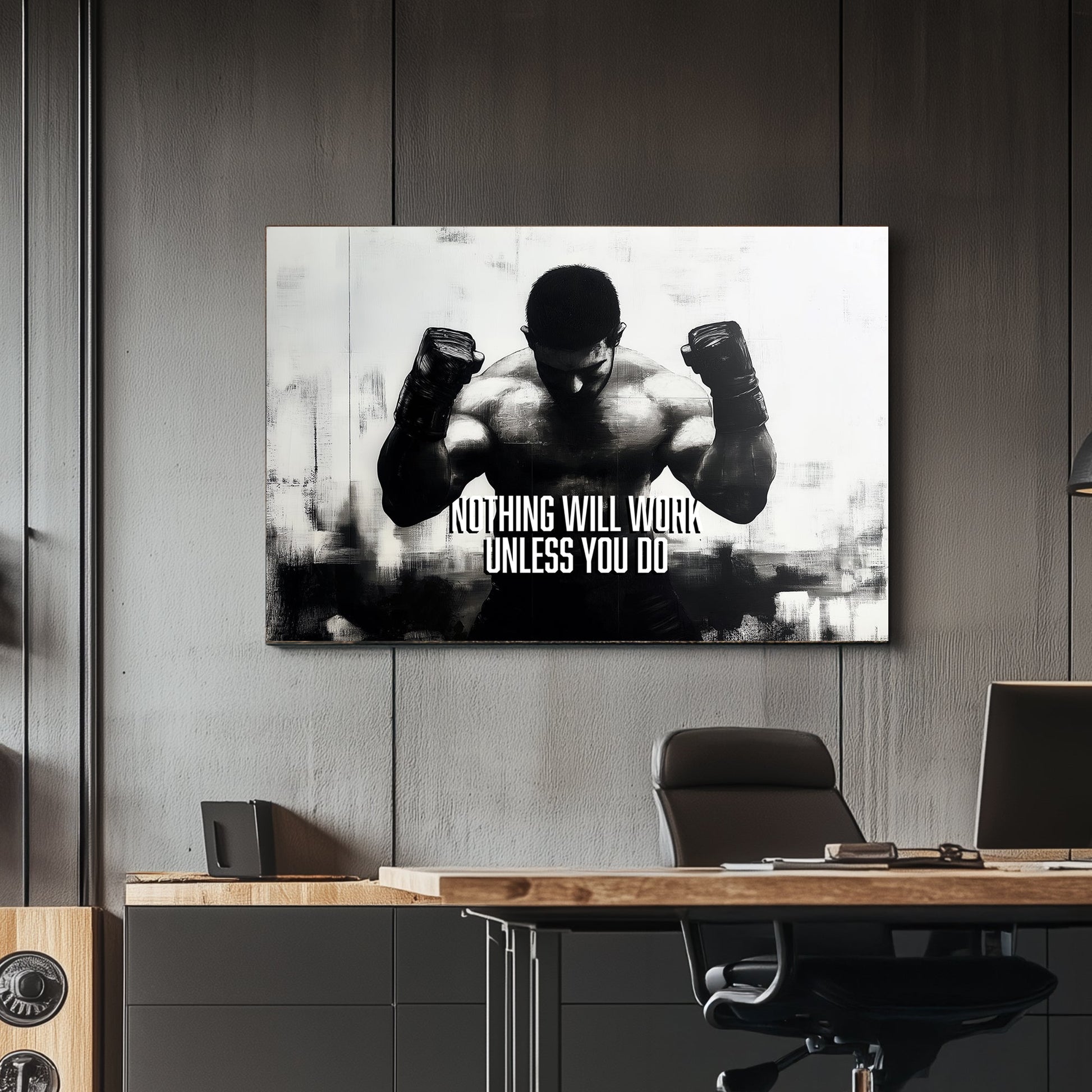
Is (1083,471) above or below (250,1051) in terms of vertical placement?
above

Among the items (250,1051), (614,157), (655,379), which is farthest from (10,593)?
(614,157)

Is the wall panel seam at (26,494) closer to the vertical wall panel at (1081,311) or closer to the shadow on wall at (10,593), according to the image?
the shadow on wall at (10,593)

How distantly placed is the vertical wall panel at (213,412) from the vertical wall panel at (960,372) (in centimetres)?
153

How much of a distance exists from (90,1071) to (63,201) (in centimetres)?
258

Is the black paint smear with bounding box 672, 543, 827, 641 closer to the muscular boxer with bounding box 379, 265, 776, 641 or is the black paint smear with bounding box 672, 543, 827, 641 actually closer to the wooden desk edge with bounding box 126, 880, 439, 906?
the muscular boxer with bounding box 379, 265, 776, 641

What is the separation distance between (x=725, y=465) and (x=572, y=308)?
0.68m

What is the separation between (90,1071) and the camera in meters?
3.46

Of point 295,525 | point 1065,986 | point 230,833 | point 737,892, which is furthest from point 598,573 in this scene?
point 737,892

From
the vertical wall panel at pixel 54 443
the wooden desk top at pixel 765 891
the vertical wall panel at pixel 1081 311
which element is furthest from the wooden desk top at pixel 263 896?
the vertical wall panel at pixel 1081 311

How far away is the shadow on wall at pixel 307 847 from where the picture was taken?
371 cm

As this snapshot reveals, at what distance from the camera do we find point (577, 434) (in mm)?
3842

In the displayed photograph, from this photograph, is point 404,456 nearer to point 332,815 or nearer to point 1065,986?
point 332,815

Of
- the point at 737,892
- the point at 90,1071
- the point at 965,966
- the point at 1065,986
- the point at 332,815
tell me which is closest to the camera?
the point at 737,892

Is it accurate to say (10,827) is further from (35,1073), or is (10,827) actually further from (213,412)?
(213,412)
